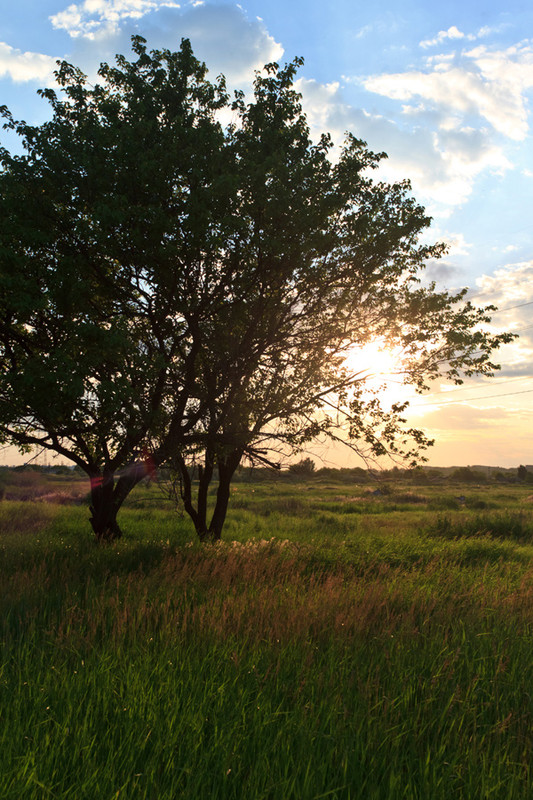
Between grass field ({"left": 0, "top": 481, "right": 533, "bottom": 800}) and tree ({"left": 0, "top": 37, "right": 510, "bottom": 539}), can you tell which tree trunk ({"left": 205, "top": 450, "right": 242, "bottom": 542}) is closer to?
tree ({"left": 0, "top": 37, "right": 510, "bottom": 539})

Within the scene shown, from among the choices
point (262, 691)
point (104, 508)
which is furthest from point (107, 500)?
point (262, 691)

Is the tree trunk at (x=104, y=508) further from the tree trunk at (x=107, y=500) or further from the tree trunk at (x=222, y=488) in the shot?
the tree trunk at (x=222, y=488)

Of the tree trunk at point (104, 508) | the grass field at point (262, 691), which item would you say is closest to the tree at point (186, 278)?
the tree trunk at point (104, 508)

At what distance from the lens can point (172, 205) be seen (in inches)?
416

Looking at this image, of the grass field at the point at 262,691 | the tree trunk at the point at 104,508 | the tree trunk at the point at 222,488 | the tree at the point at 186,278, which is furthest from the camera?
the tree trunk at the point at 222,488

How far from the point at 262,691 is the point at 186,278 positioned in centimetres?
910

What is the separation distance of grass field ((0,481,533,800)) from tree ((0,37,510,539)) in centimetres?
403

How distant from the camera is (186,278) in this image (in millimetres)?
11242

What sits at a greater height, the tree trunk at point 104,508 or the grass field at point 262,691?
the tree trunk at point 104,508

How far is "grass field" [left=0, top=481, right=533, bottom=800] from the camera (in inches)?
120

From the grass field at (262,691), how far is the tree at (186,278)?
4.03 meters

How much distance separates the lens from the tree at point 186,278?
964 cm

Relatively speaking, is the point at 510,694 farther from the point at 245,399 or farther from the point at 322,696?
the point at 245,399

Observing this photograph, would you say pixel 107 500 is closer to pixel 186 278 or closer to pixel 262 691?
pixel 186 278
